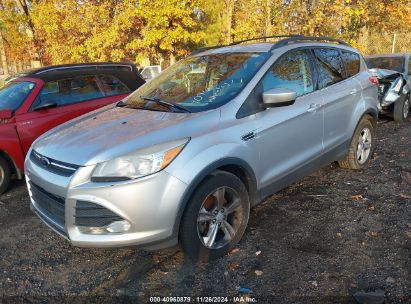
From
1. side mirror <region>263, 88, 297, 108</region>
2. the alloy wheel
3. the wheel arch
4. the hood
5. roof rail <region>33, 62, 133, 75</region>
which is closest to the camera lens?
the hood

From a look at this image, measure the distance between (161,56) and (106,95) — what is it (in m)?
15.8

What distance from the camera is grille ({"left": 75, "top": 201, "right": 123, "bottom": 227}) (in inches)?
112

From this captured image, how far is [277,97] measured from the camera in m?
3.50

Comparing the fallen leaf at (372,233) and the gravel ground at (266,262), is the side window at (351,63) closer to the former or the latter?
the gravel ground at (266,262)

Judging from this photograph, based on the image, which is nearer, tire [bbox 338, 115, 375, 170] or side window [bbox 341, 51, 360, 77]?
side window [bbox 341, 51, 360, 77]

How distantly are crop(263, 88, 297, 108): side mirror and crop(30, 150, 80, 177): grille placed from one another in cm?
176

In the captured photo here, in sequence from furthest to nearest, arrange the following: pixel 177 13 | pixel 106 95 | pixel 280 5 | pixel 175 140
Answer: pixel 177 13
pixel 280 5
pixel 106 95
pixel 175 140

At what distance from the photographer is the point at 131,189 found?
2801 millimetres

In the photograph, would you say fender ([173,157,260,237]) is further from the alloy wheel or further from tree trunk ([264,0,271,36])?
tree trunk ([264,0,271,36])

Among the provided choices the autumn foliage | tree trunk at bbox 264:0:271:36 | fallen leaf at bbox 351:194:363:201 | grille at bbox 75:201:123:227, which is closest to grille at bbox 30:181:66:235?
grille at bbox 75:201:123:227

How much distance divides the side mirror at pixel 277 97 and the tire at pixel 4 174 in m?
3.79

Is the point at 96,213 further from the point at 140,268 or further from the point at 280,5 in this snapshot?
the point at 280,5

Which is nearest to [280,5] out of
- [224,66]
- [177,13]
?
[177,13]

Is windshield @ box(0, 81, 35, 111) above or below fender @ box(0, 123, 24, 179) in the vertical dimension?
above
